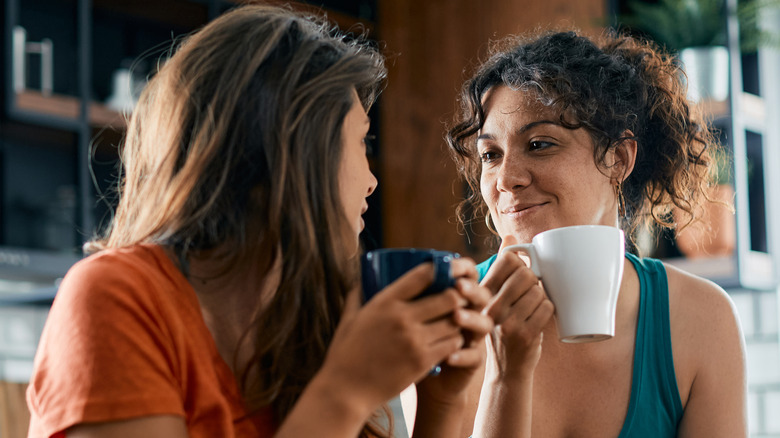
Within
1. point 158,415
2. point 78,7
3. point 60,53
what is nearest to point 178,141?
point 158,415

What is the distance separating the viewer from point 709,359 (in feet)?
4.08

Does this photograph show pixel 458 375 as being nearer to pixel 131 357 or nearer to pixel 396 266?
pixel 396 266

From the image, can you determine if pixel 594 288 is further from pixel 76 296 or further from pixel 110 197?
pixel 110 197

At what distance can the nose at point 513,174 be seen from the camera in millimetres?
1240

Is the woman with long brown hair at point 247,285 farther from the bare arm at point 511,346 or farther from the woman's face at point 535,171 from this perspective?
the woman's face at point 535,171

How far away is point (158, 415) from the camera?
2.26 ft

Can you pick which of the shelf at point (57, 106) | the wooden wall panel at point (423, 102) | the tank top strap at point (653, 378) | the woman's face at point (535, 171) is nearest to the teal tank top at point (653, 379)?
the tank top strap at point (653, 378)

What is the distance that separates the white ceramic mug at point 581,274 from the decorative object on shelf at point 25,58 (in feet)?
7.19

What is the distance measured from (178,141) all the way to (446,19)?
9.54 feet

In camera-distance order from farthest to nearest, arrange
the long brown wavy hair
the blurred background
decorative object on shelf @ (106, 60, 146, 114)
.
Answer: decorative object on shelf @ (106, 60, 146, 114) < the blurred background < the long brown wavy hair

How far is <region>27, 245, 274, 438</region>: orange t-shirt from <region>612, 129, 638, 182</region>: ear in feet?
2.55

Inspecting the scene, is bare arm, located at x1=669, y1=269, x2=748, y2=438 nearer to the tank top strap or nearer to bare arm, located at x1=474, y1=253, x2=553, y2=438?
the tank top strap

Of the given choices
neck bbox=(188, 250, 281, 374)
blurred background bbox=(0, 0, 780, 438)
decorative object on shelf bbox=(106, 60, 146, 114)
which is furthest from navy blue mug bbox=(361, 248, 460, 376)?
decorative object on shelf bbox=(106, 60, 146, 114)

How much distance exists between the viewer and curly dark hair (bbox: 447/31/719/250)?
1285mm
